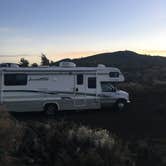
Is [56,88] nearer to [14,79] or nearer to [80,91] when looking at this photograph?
[80,91]

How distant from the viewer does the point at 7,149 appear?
12820 mm

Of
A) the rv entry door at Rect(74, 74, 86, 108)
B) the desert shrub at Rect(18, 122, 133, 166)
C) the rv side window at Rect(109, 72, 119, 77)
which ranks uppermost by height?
the rv side window at Rect(109, 72, 119, 77)

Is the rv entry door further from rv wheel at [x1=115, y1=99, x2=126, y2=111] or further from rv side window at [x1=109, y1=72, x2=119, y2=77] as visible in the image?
rv wheel at [x1=115, y1=99, x2=126, y2=111]

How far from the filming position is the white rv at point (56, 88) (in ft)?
82.0

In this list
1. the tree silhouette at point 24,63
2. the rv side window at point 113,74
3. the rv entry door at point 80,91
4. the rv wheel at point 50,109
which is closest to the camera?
the rv wheel at point 50,109

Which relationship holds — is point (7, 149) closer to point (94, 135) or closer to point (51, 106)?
point (94, 135)

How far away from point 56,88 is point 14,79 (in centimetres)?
214

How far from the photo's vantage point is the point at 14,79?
25.1m

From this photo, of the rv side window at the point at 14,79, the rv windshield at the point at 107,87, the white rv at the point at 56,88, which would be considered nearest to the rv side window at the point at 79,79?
the white rv at the point at 56,88

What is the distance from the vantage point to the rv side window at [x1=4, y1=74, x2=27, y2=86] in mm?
25000

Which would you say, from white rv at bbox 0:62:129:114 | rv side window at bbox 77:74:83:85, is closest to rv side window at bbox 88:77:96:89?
white rv at bbox 0:62:129:114

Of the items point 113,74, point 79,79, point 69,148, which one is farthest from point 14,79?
point 69,148

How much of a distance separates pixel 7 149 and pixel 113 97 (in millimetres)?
14849

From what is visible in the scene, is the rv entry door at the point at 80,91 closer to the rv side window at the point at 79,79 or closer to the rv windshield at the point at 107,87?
the rv side window at the point at 79,79
